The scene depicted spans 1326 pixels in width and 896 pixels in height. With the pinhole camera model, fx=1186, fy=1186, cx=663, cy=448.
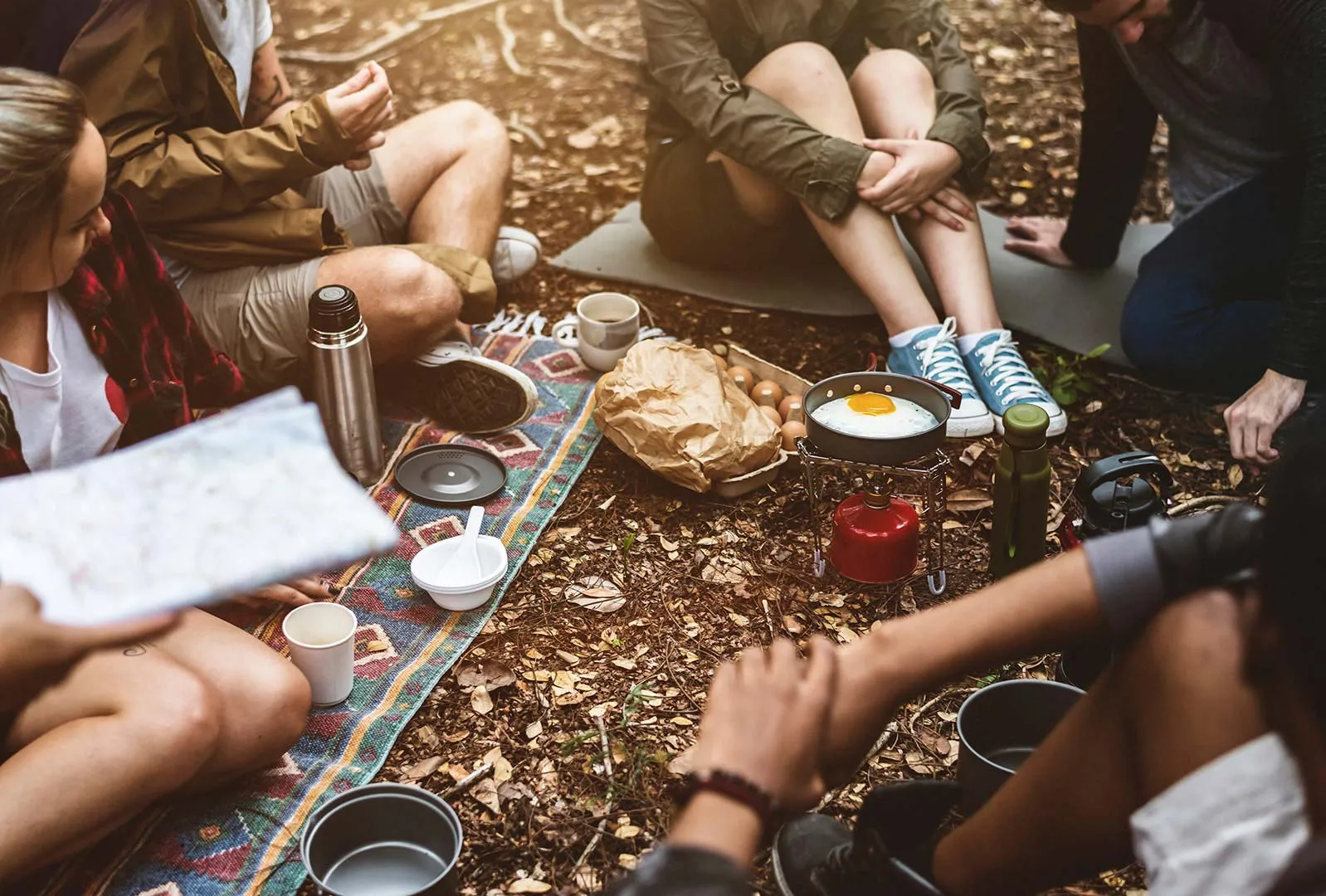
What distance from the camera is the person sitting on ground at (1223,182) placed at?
3.01 m

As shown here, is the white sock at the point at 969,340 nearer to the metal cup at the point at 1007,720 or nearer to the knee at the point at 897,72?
the knee at the point at 897,72

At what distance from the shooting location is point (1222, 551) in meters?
1.55

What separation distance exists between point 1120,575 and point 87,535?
4.47ft

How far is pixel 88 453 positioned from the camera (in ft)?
8.07

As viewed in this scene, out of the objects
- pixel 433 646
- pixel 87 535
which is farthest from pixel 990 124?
pixel 87 535

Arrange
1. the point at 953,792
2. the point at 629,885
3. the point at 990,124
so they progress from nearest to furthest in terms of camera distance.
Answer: the point at 629,885, the point at 953,792, the point at 990,124

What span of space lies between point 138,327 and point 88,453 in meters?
0.32

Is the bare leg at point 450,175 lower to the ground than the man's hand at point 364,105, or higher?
lower

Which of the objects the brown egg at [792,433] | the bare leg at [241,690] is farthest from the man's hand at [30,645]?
the brown egg at [792,433]

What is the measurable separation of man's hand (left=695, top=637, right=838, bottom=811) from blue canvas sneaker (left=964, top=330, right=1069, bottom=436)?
1909mm

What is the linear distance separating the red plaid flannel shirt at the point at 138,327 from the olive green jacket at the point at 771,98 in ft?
5.61

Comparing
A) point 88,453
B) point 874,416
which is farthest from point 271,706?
point 874,416

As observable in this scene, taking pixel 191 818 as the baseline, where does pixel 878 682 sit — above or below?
above

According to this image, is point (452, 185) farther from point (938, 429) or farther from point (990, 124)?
point (990, 124)
